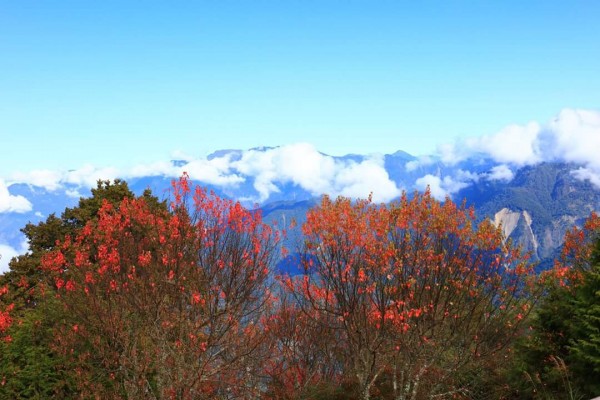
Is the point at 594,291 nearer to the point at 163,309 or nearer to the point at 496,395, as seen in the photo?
the point at 496,395

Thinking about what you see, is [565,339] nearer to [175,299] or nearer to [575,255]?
[575,255]

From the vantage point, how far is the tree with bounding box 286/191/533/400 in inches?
691

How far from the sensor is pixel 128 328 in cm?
1988

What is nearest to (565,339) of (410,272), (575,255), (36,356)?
(410,272)

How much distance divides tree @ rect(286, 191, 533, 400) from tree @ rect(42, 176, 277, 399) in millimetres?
3014

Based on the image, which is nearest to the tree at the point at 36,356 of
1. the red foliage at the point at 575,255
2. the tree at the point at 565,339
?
the tree at the point at 565,339

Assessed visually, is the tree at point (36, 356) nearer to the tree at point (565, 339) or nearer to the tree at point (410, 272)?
the tree at point (410, 272)

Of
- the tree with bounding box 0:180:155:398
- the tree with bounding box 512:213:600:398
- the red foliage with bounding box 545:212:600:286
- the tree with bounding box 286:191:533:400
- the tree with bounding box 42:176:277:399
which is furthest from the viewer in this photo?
the tree with bounding box 0:180:155:398

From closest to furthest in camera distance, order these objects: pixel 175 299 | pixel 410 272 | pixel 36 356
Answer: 1. pixel 410 272
2. pixel 175 299
3. pixel 36 356

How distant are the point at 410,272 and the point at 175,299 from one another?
9.18m

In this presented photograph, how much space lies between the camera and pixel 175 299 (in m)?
19.0

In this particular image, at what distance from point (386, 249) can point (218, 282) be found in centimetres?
653

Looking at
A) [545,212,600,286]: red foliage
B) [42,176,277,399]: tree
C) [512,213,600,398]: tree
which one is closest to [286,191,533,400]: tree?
[512,213,600,398]: tree

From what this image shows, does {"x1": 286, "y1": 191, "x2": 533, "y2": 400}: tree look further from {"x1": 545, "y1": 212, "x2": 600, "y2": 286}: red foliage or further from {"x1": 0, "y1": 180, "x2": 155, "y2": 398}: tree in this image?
{"x1": 0, "y1": 180, "x2": 155, "y2": 398}: tree
